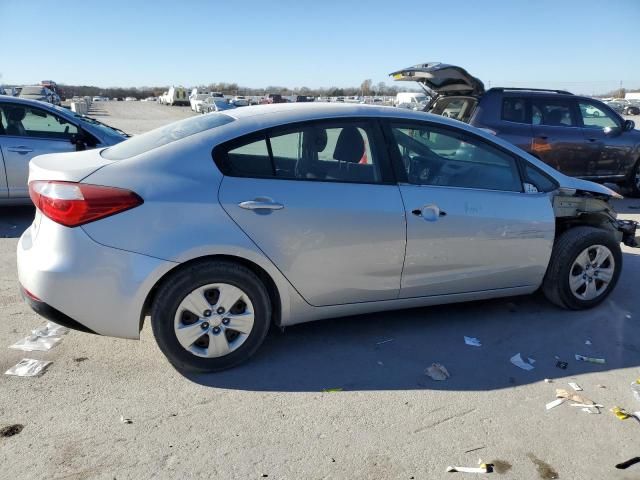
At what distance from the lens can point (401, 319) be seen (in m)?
4.25

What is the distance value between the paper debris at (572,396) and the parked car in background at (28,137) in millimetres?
6111

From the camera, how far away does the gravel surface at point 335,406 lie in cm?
260

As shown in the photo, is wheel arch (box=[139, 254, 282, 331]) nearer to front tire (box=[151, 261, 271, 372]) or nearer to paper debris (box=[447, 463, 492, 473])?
front tire (box=[151, 261, 271, 372])

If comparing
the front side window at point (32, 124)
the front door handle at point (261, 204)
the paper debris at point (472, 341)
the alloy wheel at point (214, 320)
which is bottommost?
the paper debris at point (472, 341)

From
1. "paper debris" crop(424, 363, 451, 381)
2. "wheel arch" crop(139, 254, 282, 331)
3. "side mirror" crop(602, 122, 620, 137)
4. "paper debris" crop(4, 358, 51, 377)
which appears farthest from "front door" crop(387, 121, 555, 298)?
"side mirror" crop(602, 122, 620, 137)

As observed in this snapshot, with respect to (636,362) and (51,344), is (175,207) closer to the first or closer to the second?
(51,344)

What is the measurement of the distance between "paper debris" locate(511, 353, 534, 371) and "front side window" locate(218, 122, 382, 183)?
1.52m

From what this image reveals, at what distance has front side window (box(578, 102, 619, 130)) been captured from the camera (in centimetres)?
886

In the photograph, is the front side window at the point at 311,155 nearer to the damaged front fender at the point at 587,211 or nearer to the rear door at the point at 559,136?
the damaged front fender at the point at 587,211

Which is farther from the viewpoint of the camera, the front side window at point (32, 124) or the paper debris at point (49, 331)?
the front side window at point (32, 124)

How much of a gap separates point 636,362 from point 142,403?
3202 millimetres

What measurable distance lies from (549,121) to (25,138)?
7583 millimetres

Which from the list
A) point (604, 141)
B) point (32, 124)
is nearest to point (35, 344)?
point (32, 124)

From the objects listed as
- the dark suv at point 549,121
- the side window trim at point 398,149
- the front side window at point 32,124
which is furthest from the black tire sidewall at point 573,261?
the front side window at point 32,124
